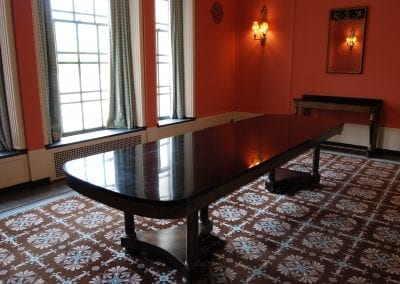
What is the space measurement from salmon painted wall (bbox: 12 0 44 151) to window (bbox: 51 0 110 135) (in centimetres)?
48

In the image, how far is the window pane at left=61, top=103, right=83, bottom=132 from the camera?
4387 mm

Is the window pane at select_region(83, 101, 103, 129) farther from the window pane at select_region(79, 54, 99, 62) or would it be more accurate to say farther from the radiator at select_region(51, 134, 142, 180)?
the window pane at select_region(79, 54, 99, 62)

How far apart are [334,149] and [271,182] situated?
2188 mm

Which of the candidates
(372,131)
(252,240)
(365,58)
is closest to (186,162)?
(252,240)

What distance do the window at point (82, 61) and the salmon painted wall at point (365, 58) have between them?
303 centimetres

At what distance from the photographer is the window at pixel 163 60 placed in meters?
5.29

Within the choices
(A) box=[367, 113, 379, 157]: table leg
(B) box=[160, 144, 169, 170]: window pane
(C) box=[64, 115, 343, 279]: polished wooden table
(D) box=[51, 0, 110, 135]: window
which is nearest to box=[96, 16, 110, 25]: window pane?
(D) box=[51, 0, 110, 135]: window

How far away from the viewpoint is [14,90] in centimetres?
358

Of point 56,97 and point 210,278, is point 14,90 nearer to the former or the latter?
point 56,97

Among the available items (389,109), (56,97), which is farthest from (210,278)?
(389,109)

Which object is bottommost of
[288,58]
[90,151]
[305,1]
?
[90,151]

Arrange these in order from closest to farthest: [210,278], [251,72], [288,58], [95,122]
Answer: [210,278] → [95,122] → [288,58] → [251,72]

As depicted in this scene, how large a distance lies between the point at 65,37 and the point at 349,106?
3.79 meters

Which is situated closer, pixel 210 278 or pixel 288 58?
pixel 210 278
